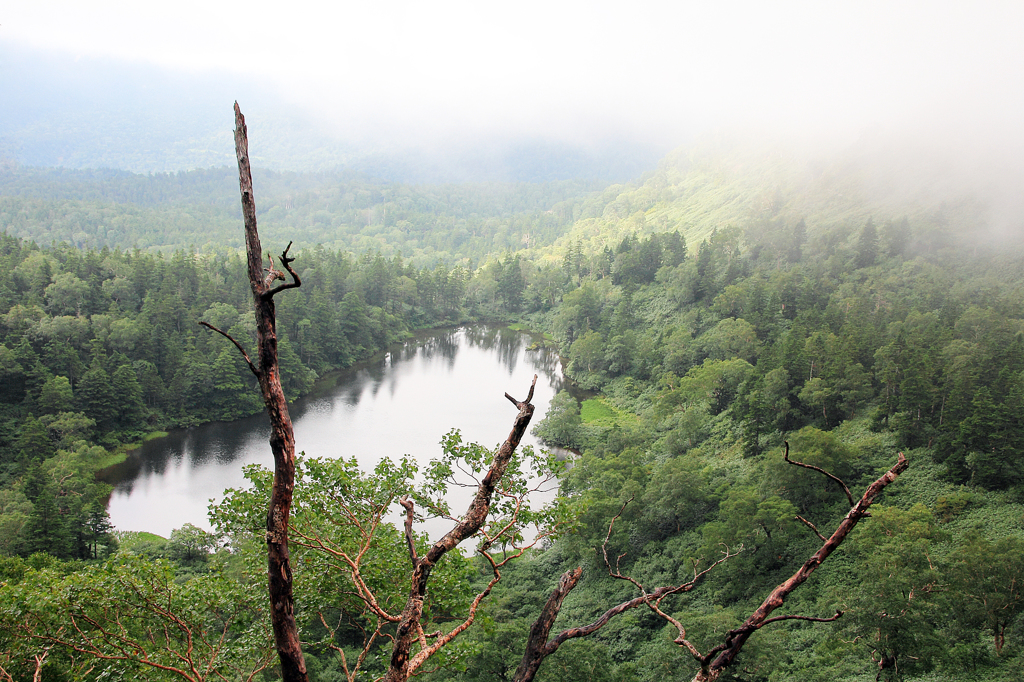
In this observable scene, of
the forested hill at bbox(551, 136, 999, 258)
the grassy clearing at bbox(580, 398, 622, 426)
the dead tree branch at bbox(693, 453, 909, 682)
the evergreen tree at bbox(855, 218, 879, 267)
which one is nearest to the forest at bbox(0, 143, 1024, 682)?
the evergreen tree at bbox(855, 218, 879, 267)

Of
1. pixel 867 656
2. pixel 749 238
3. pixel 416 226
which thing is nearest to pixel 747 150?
pixel 749 238

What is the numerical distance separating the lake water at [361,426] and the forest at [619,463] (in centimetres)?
198

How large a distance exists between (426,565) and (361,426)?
1604 inches

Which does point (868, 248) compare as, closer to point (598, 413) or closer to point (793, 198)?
point (793, 198)

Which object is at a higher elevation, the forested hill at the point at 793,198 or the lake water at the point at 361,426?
the forested hill at the point at 793,198

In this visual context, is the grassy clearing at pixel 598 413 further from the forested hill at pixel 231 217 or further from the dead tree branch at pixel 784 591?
the forested hill at pixel 231 217

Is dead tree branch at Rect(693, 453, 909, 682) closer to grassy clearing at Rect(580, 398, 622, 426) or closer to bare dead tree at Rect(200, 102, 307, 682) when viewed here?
bare dead tree at Rect(200, 102, 307, 682)

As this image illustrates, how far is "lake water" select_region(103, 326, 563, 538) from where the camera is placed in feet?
110

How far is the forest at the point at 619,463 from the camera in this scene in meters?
9.22

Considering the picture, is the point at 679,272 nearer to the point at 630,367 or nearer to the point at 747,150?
the point at 630,367

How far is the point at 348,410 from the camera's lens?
1881 inches

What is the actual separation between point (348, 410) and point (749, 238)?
167 ft

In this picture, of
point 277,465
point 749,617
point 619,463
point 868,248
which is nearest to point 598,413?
point 619,463

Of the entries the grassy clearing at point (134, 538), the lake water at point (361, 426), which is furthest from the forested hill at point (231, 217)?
the grassy clearing at point (134, 538)
